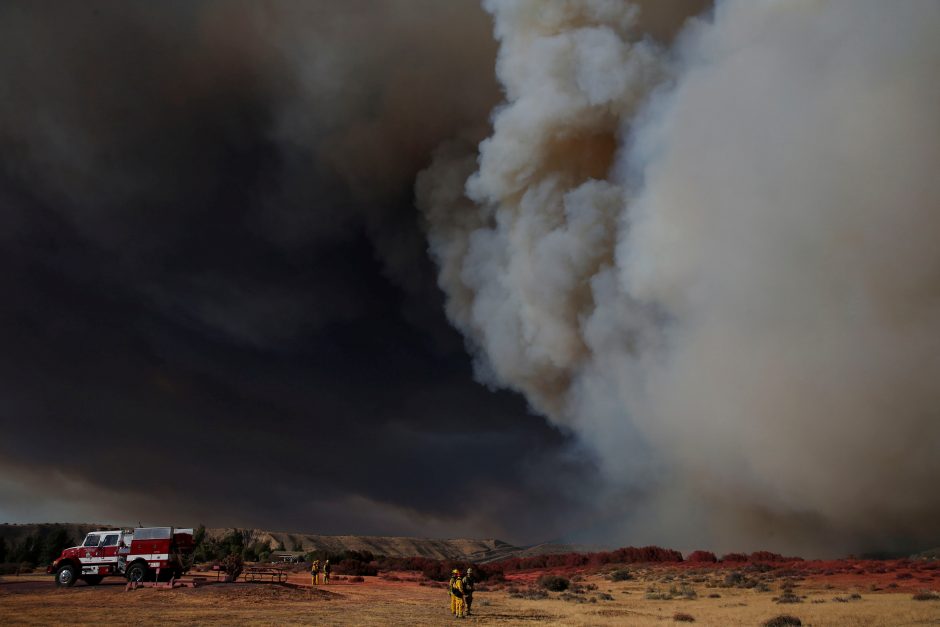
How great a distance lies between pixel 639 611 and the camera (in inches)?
906

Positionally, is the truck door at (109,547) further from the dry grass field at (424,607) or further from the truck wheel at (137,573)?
the dry grass field at (424,607)

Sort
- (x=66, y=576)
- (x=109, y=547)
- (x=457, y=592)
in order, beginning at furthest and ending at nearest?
(x=109, y=547) → (x=66, y=576) → (x=457, y=592)

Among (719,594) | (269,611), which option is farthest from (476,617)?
(719,594)

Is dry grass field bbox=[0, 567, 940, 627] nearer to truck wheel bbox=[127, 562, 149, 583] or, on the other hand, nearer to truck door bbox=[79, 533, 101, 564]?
truck wheel bbox=[127, 562, 149, 583]

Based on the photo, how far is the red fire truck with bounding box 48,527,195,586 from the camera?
2488 cm

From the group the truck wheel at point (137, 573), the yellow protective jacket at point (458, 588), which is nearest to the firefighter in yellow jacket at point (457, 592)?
the yellow protective jacket at point (458, 588)

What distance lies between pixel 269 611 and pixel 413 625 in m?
5.33

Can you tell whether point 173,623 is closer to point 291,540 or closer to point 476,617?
point 476,617

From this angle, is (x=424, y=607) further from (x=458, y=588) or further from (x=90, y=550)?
(x=90, y=550)

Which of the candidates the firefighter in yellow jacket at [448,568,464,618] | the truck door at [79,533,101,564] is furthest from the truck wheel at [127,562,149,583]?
the firefighter in yellow jacket at [448,568,464,618]

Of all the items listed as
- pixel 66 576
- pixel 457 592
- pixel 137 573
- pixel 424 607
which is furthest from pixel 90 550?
pixel 457 592

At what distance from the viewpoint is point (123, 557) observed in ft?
82.5

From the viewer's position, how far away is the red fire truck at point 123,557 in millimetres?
24875

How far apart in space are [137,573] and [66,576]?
301cm
